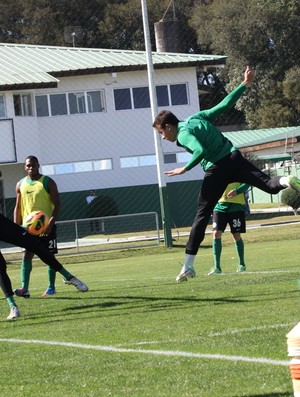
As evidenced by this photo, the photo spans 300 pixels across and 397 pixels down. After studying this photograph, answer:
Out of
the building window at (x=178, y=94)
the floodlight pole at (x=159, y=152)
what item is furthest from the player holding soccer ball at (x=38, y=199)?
the building window at (x=178, y=94)

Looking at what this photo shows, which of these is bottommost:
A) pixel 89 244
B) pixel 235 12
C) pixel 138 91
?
pixel 89 244

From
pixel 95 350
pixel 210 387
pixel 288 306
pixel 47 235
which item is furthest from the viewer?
pixel 47 235

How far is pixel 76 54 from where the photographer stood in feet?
156

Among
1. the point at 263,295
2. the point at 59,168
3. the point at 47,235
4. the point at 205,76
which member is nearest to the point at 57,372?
the point at 263,295

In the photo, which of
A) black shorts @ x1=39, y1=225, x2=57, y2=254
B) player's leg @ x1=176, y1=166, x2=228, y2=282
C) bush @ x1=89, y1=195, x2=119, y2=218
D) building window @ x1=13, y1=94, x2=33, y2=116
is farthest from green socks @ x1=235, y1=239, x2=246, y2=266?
building window @ x1=13, y1=94, x2=33, y2=116

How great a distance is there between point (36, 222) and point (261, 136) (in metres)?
50.4

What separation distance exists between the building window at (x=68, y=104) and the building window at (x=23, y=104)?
1.36 feet

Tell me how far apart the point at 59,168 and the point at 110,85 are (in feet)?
14.6

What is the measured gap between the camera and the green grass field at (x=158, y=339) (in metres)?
6.55

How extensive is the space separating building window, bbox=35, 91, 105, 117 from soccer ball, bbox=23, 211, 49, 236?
31.5m

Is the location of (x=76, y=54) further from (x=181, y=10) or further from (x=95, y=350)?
(x=95, y=350)

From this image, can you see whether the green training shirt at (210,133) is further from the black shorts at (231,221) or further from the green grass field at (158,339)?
the black shorts at (231,221)

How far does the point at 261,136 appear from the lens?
63312mm

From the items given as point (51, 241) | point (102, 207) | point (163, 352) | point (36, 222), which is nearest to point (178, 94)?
point (102, 207)
